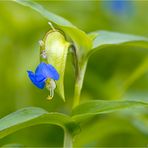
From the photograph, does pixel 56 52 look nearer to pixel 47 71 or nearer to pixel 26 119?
pixel 47 71

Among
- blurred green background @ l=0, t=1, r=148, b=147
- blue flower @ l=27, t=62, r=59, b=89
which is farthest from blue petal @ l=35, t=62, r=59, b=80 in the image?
blurred green background @ l=0, t=1, r=148, b=147

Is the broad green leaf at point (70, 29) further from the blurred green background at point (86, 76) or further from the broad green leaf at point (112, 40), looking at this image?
the blurred green background at point (86, 76)

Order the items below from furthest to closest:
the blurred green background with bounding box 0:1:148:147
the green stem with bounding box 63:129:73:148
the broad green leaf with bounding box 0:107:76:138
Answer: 1. the blurred green background with bounding box 0:1:148:147
2. the green stem with bounding box 63:129:73:148
3. the broad green leaf with bounding box 0:107:76:138

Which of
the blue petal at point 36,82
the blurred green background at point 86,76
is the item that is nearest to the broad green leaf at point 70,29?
the blue petal at point 36,82

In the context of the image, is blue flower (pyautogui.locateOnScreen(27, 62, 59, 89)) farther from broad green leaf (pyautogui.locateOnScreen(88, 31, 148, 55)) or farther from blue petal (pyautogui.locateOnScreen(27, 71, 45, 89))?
broad green leaf (pyautogui.locateOnScreen(88, 31, 148, 55))

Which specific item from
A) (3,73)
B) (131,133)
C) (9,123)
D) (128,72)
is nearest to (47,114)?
(9,123)

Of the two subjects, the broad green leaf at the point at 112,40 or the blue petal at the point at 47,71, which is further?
the broad green leaf at the point at 112,40

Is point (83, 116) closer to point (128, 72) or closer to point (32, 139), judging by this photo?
point (32, 139)
